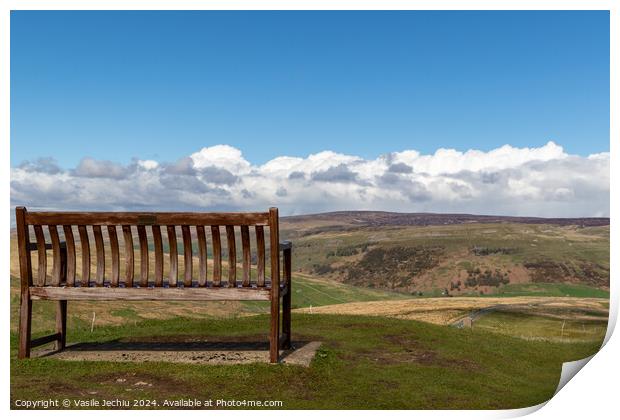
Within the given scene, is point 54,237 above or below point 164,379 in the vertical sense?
above

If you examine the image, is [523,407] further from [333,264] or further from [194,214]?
[333,264]

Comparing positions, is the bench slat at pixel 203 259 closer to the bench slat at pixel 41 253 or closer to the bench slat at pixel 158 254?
the bench slat at pixel 158 254

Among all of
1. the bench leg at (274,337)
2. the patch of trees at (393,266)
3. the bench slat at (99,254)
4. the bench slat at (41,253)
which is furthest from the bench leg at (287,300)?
the patch of trees at (393,266)

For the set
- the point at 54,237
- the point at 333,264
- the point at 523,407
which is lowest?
the point at 333,264

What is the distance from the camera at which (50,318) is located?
33062 millimetres

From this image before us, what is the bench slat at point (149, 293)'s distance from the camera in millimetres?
9852

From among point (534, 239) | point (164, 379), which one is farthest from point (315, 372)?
point (534, 239)

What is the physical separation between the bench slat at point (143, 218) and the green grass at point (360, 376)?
87.9 inches

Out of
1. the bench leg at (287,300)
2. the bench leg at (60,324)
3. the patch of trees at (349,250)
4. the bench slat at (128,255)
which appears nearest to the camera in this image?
the bench slat at (128,255)

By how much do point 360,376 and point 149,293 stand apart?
141 inches

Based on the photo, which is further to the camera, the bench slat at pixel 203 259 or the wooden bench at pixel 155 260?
the bench slat at pixel 203 259

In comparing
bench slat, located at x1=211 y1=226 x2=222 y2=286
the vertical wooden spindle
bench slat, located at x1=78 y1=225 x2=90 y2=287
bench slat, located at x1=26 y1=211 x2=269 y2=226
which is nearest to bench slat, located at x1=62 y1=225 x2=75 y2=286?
bench slat, located at x1=78 y1=225 x2=90 y2=287

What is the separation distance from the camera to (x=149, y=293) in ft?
32.7
